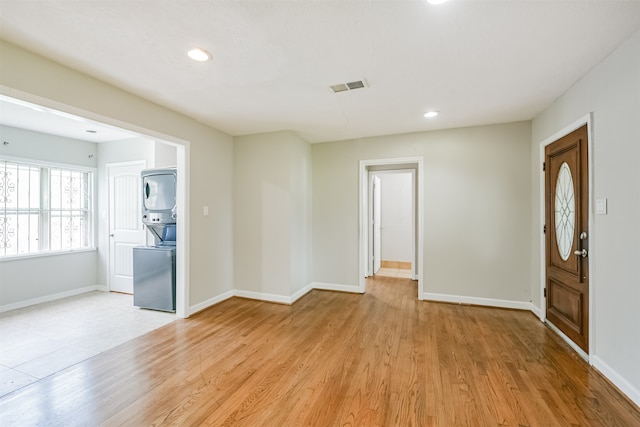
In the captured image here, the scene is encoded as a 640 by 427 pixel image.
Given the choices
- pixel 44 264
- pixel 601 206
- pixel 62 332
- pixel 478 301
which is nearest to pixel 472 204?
pixel 478 301

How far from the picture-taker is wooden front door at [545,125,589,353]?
2480 mm

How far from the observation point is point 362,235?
448 cm

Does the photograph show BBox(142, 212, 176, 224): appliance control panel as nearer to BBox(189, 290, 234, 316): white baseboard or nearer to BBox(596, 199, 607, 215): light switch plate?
BBox(189, 290, 234, 316): white baseboard

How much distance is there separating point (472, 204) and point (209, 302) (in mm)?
3879

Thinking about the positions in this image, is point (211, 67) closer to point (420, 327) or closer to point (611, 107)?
point (611, 107)

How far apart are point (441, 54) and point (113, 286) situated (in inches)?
218

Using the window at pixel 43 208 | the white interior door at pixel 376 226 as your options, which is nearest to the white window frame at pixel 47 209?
the window at pixel 43 208

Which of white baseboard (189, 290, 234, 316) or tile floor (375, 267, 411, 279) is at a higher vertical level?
white baseboard (189, 290, 234, 316)

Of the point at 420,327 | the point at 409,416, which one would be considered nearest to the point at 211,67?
the point at 409,416

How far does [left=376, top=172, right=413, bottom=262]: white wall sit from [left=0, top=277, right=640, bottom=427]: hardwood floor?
3334mm

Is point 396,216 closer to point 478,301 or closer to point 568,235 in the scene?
point 478,301

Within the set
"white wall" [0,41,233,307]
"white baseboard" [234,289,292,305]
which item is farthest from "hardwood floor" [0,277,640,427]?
"white wall" [0,41,233,307]

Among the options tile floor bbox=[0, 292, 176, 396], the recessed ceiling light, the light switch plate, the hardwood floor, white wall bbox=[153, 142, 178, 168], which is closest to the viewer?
the hardwood floor

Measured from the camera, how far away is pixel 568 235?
2.79m
